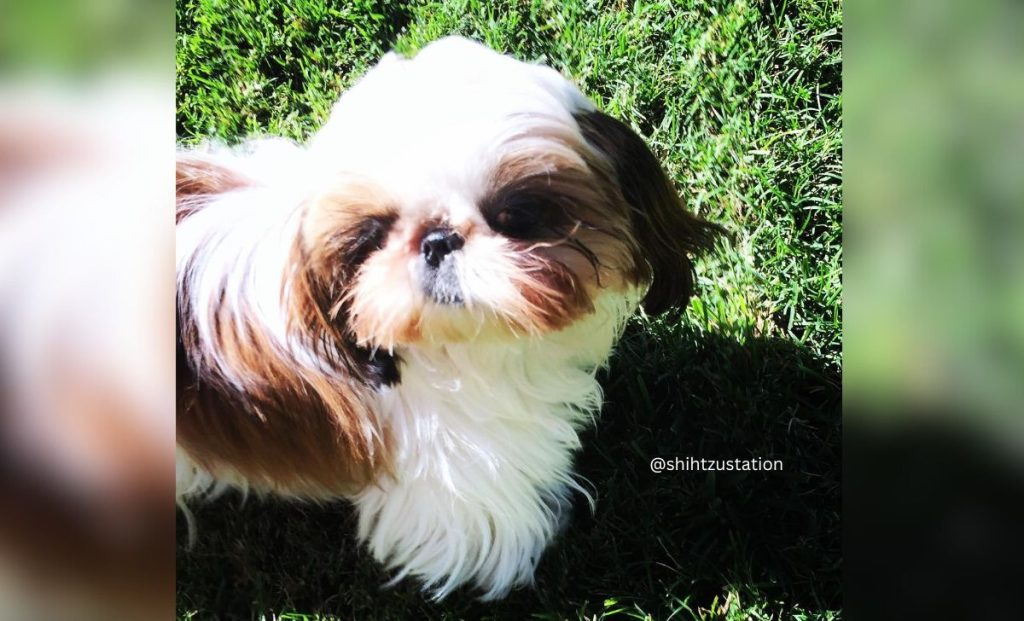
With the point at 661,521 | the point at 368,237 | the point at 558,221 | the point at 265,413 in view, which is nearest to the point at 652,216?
the point at 558,221

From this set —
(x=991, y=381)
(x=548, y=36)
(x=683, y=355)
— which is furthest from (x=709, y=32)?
(x=991, y=381)

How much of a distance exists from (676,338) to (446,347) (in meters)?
0.52

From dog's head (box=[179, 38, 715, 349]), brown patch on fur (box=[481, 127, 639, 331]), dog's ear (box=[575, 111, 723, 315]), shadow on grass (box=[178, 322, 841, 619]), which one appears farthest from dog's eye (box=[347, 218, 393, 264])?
shadow on grass (box=[178, 322, 841, 619])

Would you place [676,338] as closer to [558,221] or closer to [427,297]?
[558,221]

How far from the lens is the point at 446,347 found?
1.54 metres

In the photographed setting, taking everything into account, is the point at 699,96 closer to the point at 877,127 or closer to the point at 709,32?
the point at 709,32

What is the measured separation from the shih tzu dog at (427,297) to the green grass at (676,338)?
89 mm

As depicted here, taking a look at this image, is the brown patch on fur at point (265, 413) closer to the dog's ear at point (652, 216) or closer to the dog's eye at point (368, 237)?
the dog's eye at point (368, 237)

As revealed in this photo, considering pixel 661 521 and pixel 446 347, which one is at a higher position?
pixel 446 347

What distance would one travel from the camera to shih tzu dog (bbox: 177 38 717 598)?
141cm

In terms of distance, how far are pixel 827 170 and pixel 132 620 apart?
5.17 feet

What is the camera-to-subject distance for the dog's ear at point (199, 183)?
1.54m

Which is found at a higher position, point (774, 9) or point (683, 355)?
point (774, 9)

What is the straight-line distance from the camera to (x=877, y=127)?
5.08 feet
